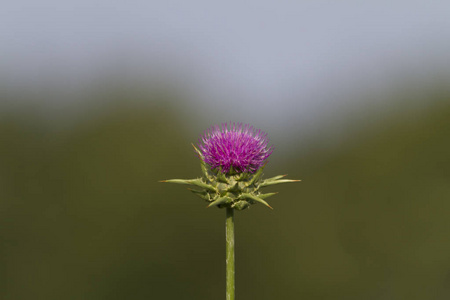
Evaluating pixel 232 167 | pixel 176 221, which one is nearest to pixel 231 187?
pixel 232 167

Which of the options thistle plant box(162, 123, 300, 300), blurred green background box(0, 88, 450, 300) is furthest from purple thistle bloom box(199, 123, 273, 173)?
blurred green background box(0, 88, 450, 300)

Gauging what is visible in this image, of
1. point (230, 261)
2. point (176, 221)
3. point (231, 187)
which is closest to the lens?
point (230, 261)

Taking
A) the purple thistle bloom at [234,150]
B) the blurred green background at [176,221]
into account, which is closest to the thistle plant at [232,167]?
the purple thistle bloom at [234,150]

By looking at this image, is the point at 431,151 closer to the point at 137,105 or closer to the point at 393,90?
the point at 393,90

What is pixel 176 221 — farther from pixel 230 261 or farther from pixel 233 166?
pixel 230 261

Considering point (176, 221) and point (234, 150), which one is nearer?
point (234, 150)

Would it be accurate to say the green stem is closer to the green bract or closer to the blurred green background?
the green bract

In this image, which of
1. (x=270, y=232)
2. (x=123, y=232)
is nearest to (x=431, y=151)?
Result: (x=270, y=232)
